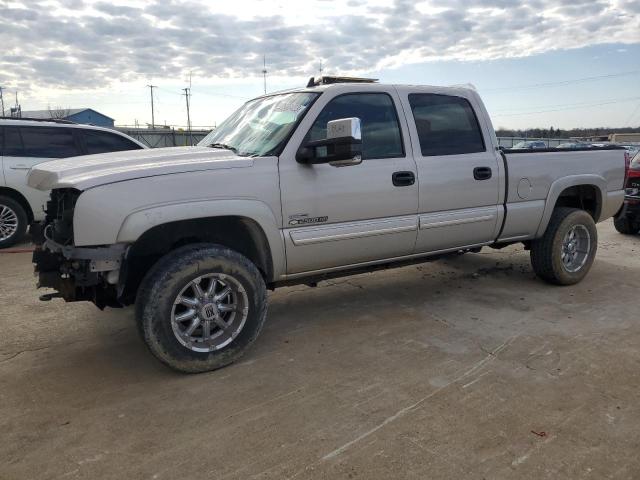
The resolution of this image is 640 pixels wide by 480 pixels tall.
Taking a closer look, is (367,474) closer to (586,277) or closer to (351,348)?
(351,348)

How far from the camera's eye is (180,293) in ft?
10.7

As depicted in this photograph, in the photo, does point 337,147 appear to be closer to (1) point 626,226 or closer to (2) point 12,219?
(2) point 12,219

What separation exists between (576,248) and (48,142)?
7.47 meters

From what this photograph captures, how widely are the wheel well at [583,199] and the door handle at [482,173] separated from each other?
128 cm

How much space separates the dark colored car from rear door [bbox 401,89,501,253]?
4.89 meters

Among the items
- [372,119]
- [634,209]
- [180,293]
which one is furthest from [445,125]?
[634,209]

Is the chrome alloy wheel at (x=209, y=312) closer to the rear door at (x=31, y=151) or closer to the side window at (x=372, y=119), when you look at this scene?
the side window at (x=372, y=119)

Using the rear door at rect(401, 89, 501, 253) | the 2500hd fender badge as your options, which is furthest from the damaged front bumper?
the rear door at rect(401, 89, 501, 253)

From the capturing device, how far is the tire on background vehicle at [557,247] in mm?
5203

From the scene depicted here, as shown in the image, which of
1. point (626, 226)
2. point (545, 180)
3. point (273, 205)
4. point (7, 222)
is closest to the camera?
point (273, 205)

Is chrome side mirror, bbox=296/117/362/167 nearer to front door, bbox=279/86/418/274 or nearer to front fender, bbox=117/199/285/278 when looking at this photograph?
front door, bbox=279/86/418/274

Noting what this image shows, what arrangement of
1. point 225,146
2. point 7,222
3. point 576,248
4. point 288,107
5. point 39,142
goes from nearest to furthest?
point 288,107, point 225,146, point 576,248, point 7,222, point 39,142

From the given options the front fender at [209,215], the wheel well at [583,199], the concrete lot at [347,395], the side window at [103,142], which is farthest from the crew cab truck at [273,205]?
the side window at [103,142]

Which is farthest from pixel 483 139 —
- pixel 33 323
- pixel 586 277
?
pixel 33 323
